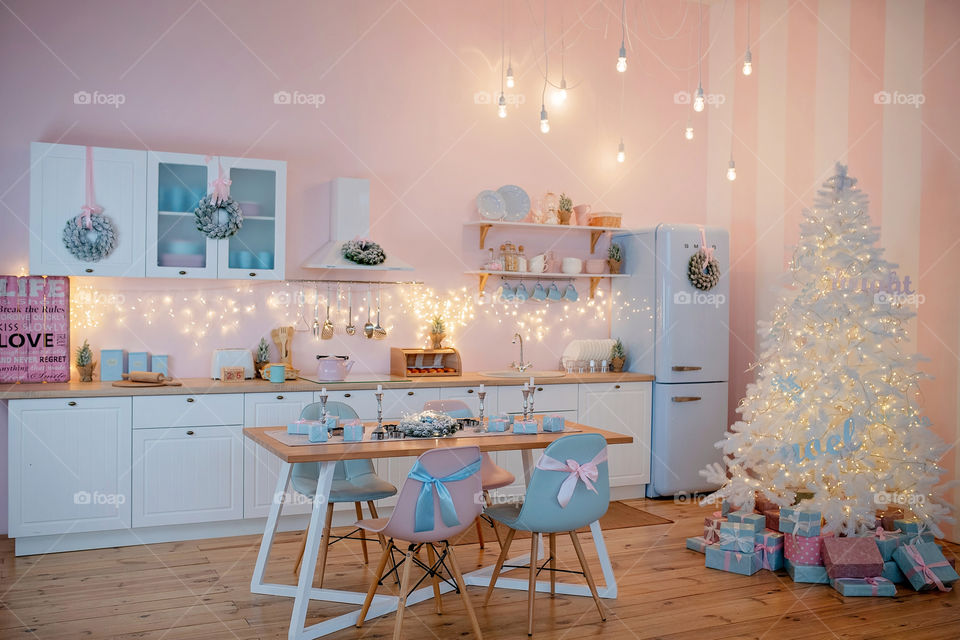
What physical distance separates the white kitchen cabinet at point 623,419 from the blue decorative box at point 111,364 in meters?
2.75

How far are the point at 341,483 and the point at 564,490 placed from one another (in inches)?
46.4

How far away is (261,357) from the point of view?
4.95 metres

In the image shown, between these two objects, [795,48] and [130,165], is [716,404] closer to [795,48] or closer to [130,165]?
[795,48]

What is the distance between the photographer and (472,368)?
5637mm

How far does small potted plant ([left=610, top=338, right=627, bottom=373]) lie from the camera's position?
5.80 meters

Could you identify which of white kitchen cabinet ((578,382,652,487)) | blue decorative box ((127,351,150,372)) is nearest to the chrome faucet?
white kitchen cabinet ((578,382,652,487))

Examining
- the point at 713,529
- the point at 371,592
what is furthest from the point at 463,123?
the point at 371,592

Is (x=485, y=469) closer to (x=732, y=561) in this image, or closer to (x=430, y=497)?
(x=430, y=497)

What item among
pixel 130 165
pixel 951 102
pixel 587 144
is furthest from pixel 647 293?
pixel 130 165

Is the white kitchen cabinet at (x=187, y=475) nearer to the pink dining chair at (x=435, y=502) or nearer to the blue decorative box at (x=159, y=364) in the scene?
the blue decorative box at (x=159, y=364)

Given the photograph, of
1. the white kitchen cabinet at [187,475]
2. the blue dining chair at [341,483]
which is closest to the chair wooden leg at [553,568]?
the blue dining chair at [341,483]

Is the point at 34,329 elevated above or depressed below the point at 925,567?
above

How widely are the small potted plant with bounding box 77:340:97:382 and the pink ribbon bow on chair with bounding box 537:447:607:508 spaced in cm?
267

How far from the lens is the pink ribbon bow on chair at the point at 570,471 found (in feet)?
10.6
